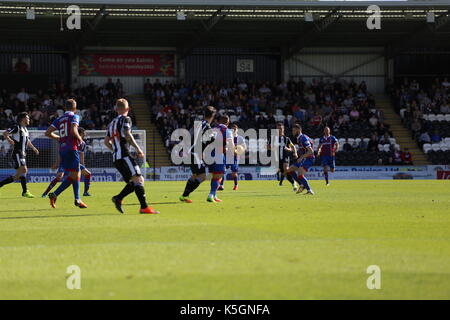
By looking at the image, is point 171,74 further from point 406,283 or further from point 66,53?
point 406,283

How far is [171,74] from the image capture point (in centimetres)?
5212

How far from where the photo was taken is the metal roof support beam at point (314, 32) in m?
46.9

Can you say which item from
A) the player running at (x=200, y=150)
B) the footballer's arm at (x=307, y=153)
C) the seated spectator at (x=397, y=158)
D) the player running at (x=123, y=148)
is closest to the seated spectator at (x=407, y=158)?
the seated spectator at (x=397, y=158)

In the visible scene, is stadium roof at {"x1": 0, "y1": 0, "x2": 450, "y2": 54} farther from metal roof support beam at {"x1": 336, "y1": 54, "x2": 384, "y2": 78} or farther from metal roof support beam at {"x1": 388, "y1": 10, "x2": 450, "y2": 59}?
metal roof support beam at {"x1": 336, "y1": 54, "x2": 384, "y2": 78}

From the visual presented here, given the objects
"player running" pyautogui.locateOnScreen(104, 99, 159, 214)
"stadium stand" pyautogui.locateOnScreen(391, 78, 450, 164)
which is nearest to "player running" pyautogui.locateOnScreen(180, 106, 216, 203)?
"player running" pyautogui.locateOnScreen(104, 99, 159, 214)

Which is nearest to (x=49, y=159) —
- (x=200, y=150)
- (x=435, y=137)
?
(x=200, y=150)

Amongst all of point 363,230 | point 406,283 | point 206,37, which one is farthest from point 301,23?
point 406,283

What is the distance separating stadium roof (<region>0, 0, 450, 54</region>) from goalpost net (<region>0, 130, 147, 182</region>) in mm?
7627

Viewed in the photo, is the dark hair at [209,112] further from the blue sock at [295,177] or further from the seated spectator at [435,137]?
the seated spectator at [435,137]

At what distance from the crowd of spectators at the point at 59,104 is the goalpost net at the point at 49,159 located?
284 cm

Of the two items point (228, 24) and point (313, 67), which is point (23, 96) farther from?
point (313, 67)

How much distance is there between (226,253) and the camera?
9367 millimetres

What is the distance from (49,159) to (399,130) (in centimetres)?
2092
